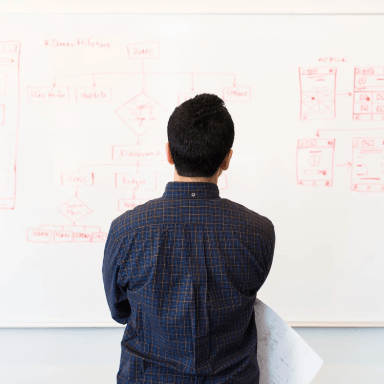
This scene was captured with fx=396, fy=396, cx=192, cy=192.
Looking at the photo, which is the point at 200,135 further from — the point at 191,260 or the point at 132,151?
the point at 132,151

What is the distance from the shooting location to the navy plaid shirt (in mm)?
858

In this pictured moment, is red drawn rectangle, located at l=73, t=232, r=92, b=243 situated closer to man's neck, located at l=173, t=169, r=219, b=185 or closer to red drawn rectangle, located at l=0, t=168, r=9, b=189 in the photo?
red drawn rectangle, located at l=0, t=168, r=9, b=189

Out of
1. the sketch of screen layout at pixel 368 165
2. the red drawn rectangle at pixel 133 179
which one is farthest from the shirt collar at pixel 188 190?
the sketch of screen layout at pixel 368 165

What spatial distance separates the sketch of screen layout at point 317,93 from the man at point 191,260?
0.88m

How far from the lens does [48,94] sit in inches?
65.0

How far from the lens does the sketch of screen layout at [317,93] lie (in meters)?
1.66

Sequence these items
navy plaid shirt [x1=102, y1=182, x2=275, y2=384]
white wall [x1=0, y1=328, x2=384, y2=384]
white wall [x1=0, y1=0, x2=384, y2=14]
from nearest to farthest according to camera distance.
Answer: navy plaid shirt [x1=102, y1=182, x2=275, y2=384] < white wall [x1=0, y1=0, x2=384, y2=14] < white wall [x1=0, y1=328, x2=384, y2=384]

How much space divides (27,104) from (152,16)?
64 cm

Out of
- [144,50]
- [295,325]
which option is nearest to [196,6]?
[144,50]

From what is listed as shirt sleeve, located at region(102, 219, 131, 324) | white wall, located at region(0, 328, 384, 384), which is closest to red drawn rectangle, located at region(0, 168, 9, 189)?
white wall, located at region(0, 328, 384, 384)

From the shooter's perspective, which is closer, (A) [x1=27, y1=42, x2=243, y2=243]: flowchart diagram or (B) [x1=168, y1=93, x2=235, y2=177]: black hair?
(B) [x1=168, y1=93, x2=235, y2=177]: black hair

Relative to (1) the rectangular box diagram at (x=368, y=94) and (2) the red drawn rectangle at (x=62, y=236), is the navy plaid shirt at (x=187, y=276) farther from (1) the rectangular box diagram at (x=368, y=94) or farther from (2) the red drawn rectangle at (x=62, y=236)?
(1) the rectangular box diagram at (x=368, y=94)

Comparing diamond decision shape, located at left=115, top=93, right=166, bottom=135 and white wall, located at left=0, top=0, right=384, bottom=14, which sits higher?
white wall, located at left=0, top=0, right=384, bottom=14

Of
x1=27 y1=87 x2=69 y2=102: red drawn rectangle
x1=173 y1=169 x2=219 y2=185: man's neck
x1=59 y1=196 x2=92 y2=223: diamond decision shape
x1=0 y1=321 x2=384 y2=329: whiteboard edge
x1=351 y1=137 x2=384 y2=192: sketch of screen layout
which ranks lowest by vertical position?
x1=0 y1=321 x2=384 y2=329: whiteboard edge
